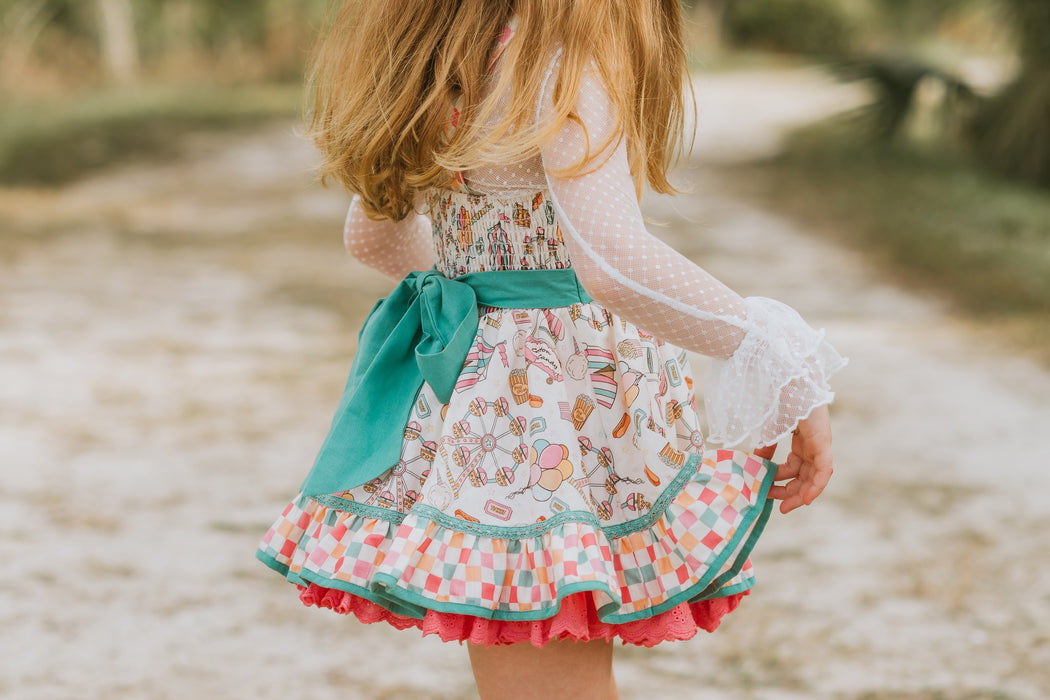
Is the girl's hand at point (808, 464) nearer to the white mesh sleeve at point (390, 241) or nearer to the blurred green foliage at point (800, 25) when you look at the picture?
the white mesh sleeve at point (390, 241)

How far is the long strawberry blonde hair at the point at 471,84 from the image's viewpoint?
1214 mm

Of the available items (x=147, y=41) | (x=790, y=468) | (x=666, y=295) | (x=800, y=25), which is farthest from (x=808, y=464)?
(x=800, y=25)

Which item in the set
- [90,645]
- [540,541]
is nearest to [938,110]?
[90,645]

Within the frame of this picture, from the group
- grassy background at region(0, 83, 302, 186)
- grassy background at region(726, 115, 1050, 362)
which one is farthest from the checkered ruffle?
grassy background at region(0, 83, 302, 186)

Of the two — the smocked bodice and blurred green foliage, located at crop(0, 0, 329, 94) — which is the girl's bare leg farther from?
blurred green foliage, located at crop(0, 0, 329, 94)

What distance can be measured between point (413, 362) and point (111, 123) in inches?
430

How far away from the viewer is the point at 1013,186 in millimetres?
8062

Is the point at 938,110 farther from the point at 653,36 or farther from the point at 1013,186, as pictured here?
the point at 653,36

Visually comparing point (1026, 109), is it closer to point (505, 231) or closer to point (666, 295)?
point (505, 231)

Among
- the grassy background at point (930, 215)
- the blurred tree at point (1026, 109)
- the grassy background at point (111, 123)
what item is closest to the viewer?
the grassy background at point (930, 215)

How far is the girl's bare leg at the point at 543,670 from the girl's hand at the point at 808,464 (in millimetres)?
287

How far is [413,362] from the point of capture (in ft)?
4.60

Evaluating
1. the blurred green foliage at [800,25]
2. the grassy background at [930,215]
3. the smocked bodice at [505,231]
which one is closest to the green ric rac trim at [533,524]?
the smocked bodice at [505,231]

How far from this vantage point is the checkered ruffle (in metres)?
1.23
